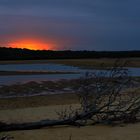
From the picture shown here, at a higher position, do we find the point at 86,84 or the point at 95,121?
the point at 86,84

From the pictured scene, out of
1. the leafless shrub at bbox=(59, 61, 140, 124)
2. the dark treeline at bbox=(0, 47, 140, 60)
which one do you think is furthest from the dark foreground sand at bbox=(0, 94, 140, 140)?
the dark treeline at bbox=(0, 47, 140, 60)

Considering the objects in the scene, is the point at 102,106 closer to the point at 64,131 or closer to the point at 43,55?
the point at 64,131

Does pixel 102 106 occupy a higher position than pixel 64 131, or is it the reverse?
pixel 102 106

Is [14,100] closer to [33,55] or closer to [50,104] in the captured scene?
[50,104]

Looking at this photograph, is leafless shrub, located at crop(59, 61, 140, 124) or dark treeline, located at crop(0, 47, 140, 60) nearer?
leafless shrub, located at crop(59, 61, 140, 124)

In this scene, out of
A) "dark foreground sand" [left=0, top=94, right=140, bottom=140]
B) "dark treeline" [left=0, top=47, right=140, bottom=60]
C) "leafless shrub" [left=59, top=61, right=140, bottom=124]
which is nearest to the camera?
"dark foreground sand" [left=0, top=94, right=140, bottom=140]

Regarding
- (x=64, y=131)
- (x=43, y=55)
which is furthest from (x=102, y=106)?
(x=43, y=55)

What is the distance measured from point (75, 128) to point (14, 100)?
8.36 m

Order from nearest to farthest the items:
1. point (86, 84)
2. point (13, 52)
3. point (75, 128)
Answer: point (75, 128) → point (86, 84) → point (13, 52)

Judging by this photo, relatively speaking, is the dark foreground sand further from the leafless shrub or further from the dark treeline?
the dark treeline

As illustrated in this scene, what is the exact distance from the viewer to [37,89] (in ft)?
85.9

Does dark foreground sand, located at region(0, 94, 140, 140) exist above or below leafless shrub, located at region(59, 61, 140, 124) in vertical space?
below

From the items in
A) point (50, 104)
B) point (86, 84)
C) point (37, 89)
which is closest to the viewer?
point (86, 84)

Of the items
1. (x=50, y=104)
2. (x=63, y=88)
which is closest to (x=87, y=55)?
(x=63, y=88)
